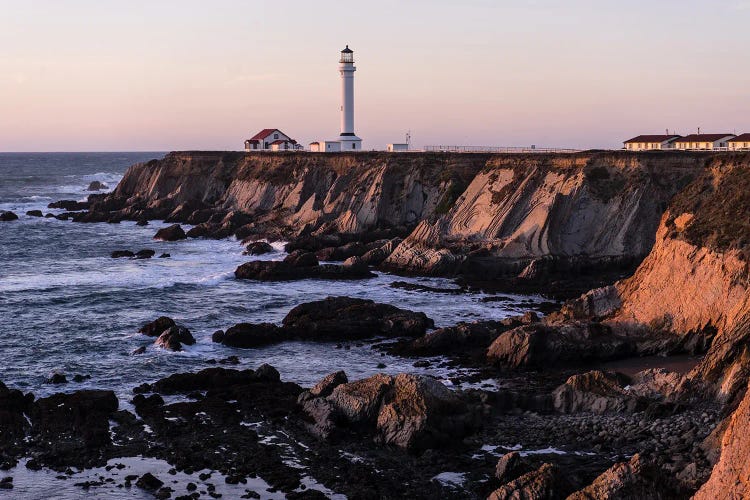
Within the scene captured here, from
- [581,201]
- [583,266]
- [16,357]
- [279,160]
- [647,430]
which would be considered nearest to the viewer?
[647,430]

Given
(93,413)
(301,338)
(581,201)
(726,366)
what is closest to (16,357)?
(93,413)

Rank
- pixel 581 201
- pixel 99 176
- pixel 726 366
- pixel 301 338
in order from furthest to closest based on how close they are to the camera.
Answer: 1. pixel 99 176
2. pixel 581 201
3. pixel 301 338
4. pixel 726 366

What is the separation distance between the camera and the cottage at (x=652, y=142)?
256 feet

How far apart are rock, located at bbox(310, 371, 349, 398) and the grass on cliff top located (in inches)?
589

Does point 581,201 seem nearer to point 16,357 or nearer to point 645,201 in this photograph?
point 645,201

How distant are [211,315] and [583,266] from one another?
21603 millimetres

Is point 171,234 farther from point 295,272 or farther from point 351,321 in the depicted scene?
point 351,321

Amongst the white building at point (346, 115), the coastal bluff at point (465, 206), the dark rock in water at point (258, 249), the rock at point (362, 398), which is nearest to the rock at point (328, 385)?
the rock at point (362, 398)

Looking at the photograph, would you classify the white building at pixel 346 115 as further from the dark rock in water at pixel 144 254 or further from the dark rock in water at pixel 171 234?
the dark rock in water at pixel 144 254

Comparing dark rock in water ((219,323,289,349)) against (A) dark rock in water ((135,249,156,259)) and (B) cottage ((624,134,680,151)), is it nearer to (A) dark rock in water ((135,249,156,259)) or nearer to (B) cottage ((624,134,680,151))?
(A) dark rock in water ((135,249,156,259))

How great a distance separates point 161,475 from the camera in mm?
22016

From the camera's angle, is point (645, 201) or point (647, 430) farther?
point (645, 201)

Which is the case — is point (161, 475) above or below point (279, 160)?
below

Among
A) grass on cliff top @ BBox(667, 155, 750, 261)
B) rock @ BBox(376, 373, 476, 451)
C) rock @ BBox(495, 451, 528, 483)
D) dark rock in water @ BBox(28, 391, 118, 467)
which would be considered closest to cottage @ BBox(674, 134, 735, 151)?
grass on cliff top @ BBox(667, 155, 750, 261)
